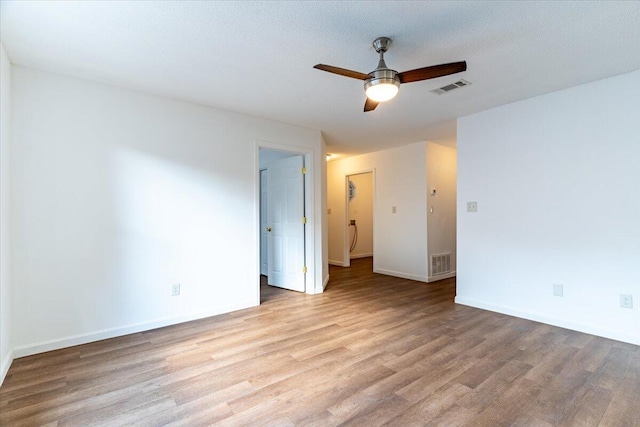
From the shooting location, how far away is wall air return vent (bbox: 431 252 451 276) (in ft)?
17.3

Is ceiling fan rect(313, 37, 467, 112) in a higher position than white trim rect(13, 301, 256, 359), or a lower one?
higher

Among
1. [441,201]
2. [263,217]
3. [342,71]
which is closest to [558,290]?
[441,201]

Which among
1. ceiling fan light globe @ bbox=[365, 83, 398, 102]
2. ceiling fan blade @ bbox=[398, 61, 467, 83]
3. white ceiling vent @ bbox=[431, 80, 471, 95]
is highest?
white ceiling vent @ bbox=[431, 80, 471, 95]

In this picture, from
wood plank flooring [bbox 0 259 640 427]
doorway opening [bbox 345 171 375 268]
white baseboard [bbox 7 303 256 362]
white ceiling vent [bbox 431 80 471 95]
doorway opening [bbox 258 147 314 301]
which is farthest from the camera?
doorway opening [bbox 345 171 375 268]

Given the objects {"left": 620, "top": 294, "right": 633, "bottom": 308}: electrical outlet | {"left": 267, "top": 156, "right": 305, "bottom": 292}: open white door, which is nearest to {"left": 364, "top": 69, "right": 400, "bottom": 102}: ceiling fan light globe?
{"left": 267, "top": 156, "right": 305, "bottom": 292}: open white door

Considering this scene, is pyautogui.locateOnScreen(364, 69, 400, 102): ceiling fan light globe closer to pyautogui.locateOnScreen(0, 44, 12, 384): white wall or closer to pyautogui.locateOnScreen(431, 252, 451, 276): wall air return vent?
pyautogui.locateOnScreen(0, 44, 12, 384): white wall

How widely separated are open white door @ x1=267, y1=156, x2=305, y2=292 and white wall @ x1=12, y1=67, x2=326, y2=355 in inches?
33.4

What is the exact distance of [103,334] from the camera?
2.88 meters

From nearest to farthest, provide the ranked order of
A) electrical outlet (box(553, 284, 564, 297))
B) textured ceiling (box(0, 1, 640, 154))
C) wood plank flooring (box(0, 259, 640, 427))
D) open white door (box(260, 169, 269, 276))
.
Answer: wood plank flooring (box(0, 259, 640, 427))
textured ceiling (box(0, 1, 640, 154))
electrical outlet (box(553, 284, 564, 297))
open white door (box(260, 169, 269, 276))

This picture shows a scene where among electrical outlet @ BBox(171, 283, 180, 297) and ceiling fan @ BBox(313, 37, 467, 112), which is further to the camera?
electrical outlet @ BBox(171, 283, 180, 297)

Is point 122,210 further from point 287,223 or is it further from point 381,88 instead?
point 381,88

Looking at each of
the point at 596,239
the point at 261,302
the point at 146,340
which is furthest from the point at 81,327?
the point at 596,239

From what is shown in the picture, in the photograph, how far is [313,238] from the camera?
4512 mm

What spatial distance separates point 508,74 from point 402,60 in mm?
1095
